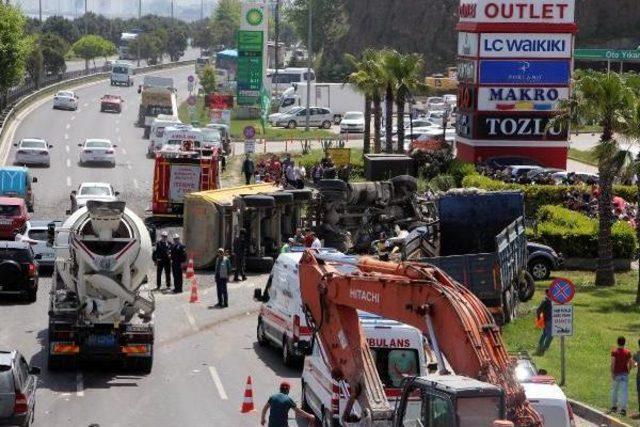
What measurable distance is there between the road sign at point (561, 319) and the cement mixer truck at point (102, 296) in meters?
7.29

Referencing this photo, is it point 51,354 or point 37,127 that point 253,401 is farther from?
point 37,127

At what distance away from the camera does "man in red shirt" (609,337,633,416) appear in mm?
24656

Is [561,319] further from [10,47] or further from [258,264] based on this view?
[10,47]

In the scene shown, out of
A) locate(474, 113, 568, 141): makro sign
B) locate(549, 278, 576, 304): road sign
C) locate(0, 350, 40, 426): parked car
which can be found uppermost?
locate(474, 113, 568, 141): makro sign

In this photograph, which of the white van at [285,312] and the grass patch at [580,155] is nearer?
the white van at [285,312]

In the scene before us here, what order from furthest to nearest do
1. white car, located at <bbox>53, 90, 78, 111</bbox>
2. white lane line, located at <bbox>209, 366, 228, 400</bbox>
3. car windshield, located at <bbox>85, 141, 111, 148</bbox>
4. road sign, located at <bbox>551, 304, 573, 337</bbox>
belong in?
white car, located at <bbox>53, 90, 78, 111</bbox>
car windshield, located at <bbox>85, 141, 111, 148</bbox>
white lane line, located at <bbox>209, 366, 228, 400</bbox>
road sign, located at <bbox>551, 304, 573, 337</bbox>

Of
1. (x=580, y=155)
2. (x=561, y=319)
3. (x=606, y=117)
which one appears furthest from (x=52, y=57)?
(x=561, y=319)

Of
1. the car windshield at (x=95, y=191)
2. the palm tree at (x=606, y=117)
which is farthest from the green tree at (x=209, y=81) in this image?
the palm tree at (x=606, y=117)

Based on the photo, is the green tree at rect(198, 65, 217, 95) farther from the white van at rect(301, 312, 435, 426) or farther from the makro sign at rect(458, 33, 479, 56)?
the white van at rect(301, 312, 435, 426)

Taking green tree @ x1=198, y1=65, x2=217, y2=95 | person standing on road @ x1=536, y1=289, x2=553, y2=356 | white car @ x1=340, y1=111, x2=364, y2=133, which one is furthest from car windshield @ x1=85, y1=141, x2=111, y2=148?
green tree @ x1=198, y1=65, x2=217, y2=95

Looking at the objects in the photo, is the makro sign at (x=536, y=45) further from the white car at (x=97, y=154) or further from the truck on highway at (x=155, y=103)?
the truck on highway at (x=155, y=103)

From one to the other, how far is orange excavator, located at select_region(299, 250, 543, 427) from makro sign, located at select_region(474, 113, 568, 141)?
114 ft

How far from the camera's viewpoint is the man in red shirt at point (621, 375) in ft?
80.9

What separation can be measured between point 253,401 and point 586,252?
1893cm
